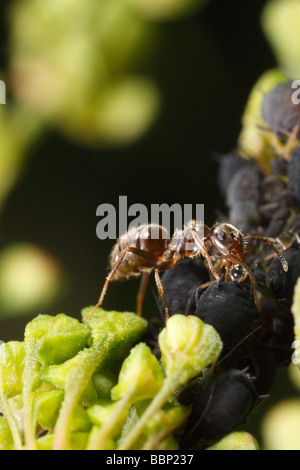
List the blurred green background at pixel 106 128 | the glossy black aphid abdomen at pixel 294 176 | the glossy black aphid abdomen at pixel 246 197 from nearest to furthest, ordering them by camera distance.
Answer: the glossy black aphid abdomen at pixel 294 176 → the glossy black aphid abdomen at pixel 246 197 → the blurred green background at pixel 106 128

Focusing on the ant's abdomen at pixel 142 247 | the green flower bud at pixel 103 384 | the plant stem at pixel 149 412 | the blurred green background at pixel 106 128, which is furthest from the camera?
the blurred green background at pixel 106 128

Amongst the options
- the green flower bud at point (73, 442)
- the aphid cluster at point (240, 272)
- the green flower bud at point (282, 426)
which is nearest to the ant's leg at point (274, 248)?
the aphid cluster at point (240, 272)

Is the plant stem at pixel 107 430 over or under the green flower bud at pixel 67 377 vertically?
under

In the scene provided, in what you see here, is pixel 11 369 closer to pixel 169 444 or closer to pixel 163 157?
pixel 169 444

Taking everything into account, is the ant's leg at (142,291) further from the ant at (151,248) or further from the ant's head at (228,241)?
the ant's head at (228,241)

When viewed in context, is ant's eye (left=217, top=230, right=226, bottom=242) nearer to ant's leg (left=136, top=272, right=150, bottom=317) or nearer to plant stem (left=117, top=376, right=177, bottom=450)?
ant's leg (left=136, top=272, right=150, bottom=317)

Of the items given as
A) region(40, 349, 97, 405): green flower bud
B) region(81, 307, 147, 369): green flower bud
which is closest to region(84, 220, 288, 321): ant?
region(81, 307, 147, 369): green flower bud
